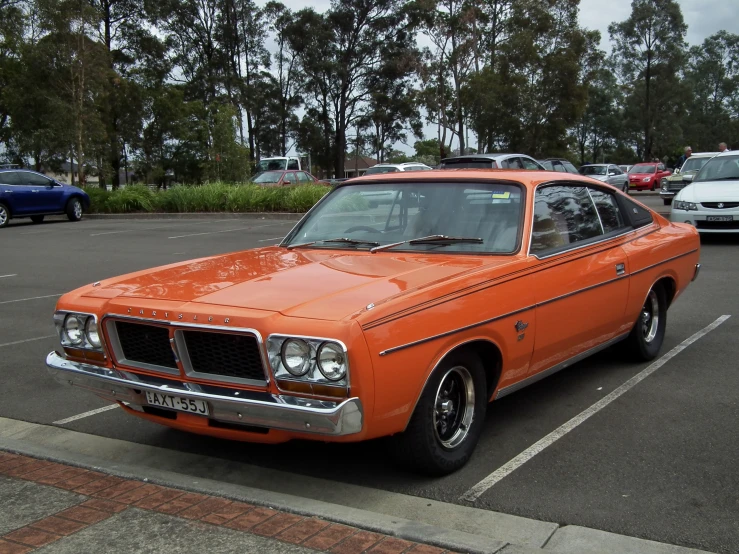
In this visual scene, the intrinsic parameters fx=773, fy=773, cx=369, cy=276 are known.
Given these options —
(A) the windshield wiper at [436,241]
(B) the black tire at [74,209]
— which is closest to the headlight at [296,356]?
(A) the windshield wiper at [436,241]

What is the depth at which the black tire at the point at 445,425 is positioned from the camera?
381 cm

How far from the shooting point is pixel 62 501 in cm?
371

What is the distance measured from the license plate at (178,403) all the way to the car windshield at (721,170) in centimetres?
1284

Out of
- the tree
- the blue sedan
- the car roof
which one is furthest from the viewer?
the tree

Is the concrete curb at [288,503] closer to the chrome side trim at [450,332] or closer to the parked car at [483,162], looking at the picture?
the chrome side trim at [450,332]

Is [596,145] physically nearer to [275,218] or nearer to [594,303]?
[275,218]

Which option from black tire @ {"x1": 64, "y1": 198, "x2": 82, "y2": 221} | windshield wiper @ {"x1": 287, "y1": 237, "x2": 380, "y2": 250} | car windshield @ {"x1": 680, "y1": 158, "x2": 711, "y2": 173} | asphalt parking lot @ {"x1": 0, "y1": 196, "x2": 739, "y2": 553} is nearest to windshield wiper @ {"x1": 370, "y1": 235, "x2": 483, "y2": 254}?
windshield wiper @ {"x1": 287, "y1": 237, "x2": 380, "y2": 250}

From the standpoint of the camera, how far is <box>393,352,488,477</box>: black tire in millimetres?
3809

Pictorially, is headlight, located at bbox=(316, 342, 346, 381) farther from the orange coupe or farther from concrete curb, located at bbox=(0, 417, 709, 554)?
concrete curb, located at bbox=(0, 417, 709, 554)

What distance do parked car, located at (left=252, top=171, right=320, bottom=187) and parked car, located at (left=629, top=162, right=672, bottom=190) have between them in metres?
19.1

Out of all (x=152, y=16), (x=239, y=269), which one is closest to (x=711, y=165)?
(x=239, y=269)

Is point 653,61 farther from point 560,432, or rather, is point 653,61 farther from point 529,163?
point 560,432

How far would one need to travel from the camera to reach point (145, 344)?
13.0 ft

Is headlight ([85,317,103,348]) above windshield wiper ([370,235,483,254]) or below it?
below
